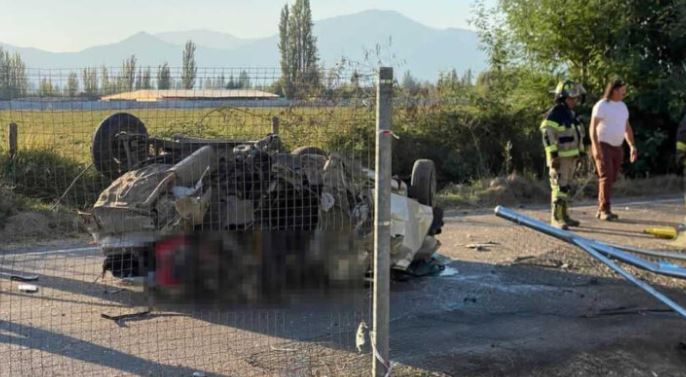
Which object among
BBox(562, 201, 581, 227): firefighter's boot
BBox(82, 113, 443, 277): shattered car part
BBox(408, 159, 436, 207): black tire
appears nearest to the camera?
BBox(82, 113, 443, 277): shattered car part

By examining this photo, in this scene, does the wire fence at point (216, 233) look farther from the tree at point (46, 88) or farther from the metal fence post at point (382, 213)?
the metal fence post at point (382, 213)

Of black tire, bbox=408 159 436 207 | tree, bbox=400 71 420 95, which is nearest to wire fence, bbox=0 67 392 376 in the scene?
black tire, bbox=408 159 436 207

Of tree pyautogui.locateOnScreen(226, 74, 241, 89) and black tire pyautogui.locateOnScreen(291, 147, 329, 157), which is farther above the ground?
tree pyautogui.locateOnScreen(226, 74, 241, 89)

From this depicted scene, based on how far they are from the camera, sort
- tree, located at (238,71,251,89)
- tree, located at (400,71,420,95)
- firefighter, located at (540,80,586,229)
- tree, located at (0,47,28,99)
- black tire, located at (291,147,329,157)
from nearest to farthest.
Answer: tree, located at (238,71,251,89) → tree, located at (0,47,28,99) → black tire, located at (291,147,329,157) → firefighter, located at (540,80,586,229) → tree, located at (400,71,420,95)

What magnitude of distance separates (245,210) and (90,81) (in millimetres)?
1461

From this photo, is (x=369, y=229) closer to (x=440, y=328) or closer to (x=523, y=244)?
(x=440, y=328)

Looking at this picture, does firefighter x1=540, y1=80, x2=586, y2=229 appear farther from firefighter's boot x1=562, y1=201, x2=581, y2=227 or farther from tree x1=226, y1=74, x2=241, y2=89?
tree x1=226, y1=74, x2=241, y2=89

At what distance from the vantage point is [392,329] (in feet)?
17.8

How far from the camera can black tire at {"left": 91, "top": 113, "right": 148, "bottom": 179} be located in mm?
6441

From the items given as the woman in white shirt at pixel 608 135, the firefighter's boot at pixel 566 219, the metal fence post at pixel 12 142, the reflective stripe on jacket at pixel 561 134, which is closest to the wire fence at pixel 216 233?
the reflective stripe on jacket at pixel 561 134

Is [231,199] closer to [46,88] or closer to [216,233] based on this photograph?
[216,233]

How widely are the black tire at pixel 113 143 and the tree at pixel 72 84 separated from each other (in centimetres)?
164

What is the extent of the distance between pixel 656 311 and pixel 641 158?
909cm

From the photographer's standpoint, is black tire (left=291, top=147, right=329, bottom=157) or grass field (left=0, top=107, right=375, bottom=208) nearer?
grass field (left=0, top=107, right=375, bottom=208)
